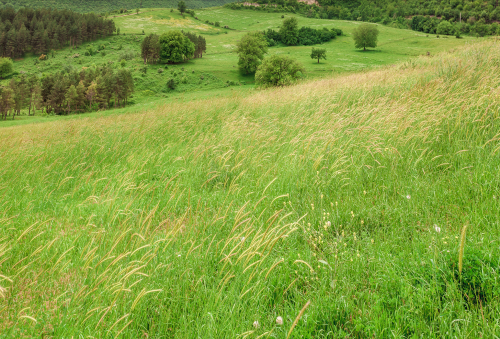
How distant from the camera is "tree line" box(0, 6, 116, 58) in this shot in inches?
4358

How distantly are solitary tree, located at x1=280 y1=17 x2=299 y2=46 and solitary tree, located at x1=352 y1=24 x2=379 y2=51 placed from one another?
30376 millimetres

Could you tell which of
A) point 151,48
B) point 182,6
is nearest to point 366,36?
point 151,48

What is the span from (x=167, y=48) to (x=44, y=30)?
7710cm

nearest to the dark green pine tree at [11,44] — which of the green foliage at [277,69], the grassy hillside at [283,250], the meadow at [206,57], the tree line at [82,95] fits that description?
the meadow at [206,57]

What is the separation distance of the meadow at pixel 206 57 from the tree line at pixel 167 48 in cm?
386

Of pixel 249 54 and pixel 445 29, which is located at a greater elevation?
pixel 445 29

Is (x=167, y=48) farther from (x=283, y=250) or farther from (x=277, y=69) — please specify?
(x=283, y=250)

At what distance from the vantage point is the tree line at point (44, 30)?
4358 inches

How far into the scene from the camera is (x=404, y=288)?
1.80m

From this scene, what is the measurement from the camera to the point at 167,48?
81000mm

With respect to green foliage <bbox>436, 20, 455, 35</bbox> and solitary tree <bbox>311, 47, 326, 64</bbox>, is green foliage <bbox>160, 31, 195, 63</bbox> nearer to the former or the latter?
solitary tree <bbox>311, 47, 326, 64</bbox>

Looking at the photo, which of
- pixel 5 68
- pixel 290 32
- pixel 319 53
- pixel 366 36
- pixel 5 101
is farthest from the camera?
pixel 290 32

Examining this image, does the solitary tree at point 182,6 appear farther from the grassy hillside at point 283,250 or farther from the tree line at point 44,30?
the grassy hillside at point 283,250

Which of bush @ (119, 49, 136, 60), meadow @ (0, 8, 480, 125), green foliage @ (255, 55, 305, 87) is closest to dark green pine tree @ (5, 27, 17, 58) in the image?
meadow @ (0, 8, 480, 125)
